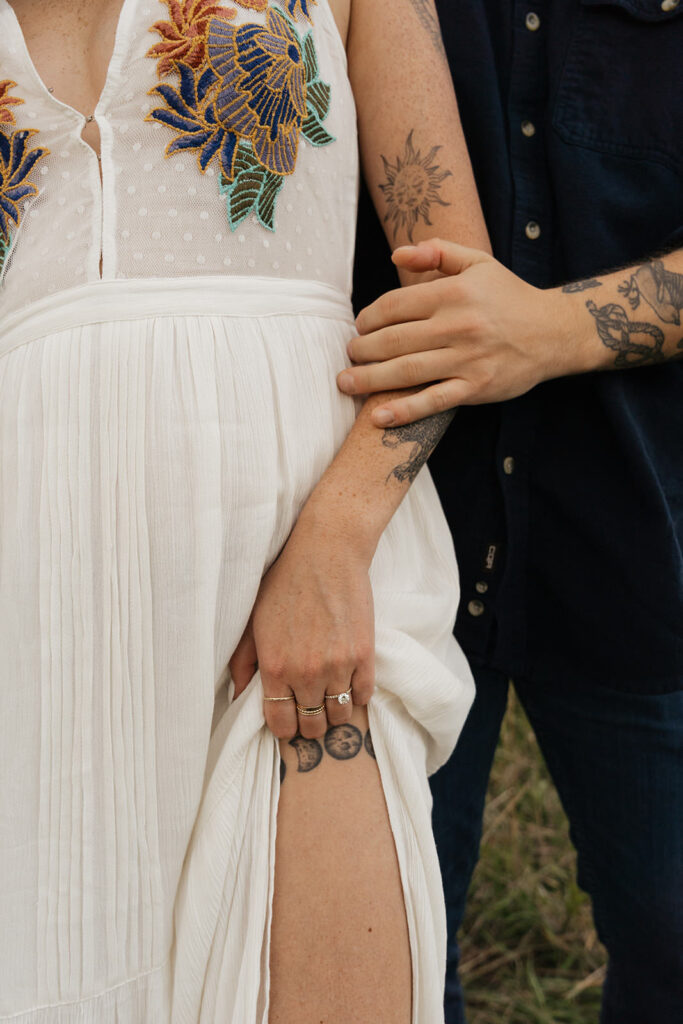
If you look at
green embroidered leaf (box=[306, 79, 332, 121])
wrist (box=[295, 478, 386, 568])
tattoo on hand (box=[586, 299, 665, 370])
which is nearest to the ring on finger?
wrist (box=[295, 478, 386, 568])

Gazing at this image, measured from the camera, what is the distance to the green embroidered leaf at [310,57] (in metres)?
1.02

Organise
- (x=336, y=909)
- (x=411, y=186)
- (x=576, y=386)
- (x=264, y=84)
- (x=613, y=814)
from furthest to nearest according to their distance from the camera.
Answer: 1. (x=613, y=814)
2. (x=576, y=386)
3. (x=411, y=186)
4. (x=264, y=84)
5. (x=336, y=909)

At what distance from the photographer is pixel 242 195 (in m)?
0.98

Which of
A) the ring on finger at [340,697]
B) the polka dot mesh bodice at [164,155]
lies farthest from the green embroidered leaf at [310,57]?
the ring on finger at [340,697]

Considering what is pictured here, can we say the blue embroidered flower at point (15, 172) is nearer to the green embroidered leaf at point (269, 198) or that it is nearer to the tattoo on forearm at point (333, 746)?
the green embroidered leaf at point (269, 198)

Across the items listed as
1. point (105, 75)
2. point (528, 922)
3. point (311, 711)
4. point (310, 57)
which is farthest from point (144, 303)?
point (528, 922)

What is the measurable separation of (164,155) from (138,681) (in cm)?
61

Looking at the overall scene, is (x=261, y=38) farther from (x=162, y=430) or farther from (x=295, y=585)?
(x=295, y=585)

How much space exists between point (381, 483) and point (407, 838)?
409 millimetres

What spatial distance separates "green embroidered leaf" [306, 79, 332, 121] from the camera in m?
1.03

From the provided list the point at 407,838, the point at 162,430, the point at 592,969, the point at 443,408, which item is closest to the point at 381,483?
the point at 443,408

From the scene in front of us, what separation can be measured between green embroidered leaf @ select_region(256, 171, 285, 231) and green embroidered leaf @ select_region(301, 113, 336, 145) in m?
0.07

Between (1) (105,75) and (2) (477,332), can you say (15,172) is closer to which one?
(1) (105,75)

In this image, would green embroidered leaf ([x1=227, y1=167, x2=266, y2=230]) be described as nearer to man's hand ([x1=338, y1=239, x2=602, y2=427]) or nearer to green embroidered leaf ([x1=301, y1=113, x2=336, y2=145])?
green embroidered leaf ([x1=301, y1=113, x2=336, y2=145])
